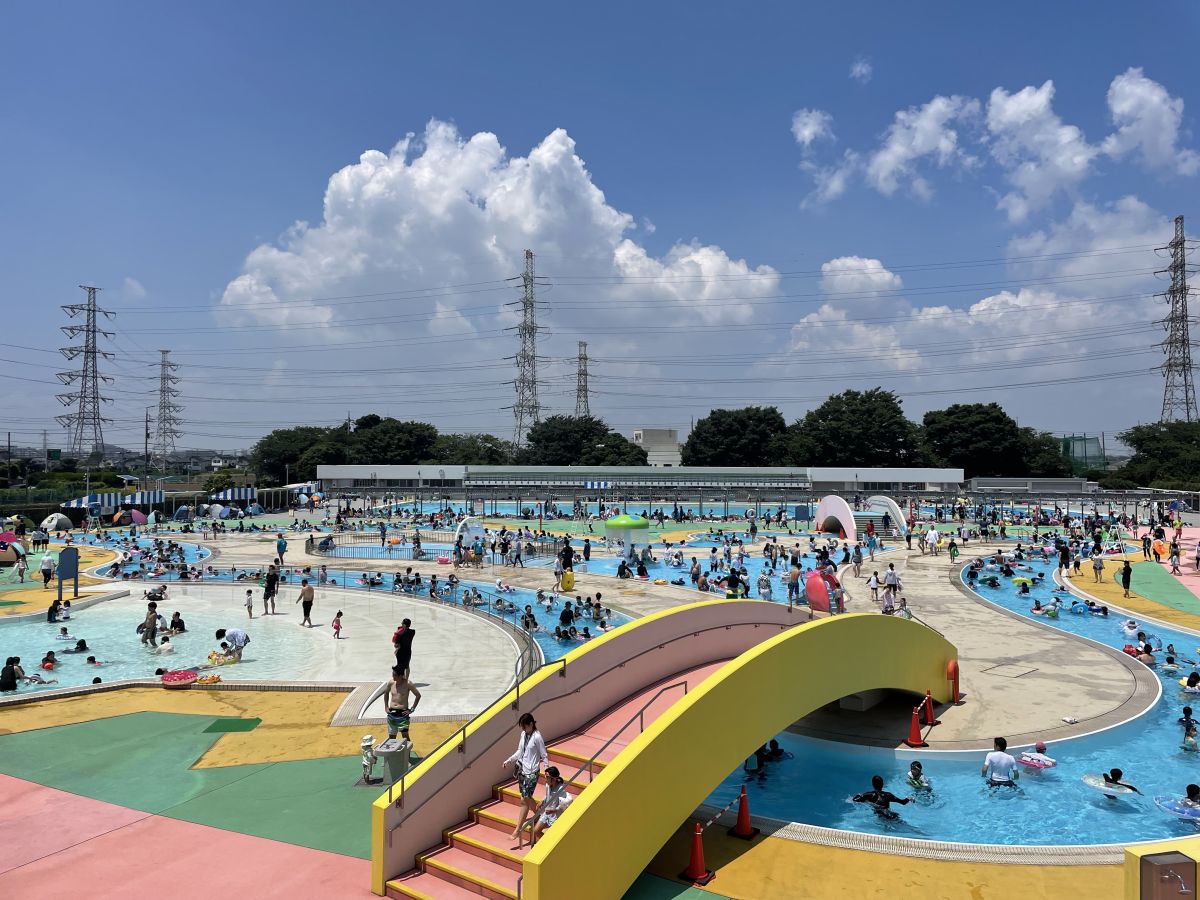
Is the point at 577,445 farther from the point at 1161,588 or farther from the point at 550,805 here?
the point at 550,805

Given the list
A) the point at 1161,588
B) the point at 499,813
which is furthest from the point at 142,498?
the point at 1161,588

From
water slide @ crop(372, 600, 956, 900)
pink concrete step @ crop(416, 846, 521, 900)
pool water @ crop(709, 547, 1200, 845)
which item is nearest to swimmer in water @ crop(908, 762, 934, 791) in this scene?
pool water @ crop(709, 547, 1200, 845)

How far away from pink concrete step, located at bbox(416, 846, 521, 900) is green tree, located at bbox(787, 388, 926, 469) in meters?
87.9

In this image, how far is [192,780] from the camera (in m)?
10.2

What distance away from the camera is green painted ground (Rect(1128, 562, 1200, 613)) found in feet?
86.7

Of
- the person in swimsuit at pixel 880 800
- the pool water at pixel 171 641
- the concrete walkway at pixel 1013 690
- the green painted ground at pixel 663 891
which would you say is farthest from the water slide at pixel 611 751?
the pool water at pixel 171 641

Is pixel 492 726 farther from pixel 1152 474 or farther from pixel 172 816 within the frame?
pixel 1152 474

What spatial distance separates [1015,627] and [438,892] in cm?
2136

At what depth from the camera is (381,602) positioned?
2455cm

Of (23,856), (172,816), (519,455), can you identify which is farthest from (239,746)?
(519,455)

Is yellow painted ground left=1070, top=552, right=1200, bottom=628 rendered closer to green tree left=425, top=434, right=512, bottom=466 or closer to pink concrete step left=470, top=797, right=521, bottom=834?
pink concrete step left=470, top=797, right=521, bottom=834

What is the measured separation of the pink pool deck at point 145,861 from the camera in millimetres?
7348

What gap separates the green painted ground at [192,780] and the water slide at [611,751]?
1.20m

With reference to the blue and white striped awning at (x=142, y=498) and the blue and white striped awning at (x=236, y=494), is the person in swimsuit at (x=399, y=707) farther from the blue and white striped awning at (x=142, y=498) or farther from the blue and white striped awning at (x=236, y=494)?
the blue and white striped awning at (x=236, y=494)
